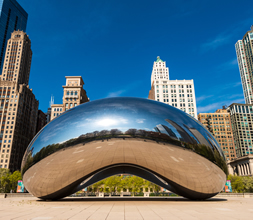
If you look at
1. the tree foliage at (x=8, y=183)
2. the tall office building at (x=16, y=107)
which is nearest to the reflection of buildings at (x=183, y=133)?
the tree foliage at (x=8, y=183)

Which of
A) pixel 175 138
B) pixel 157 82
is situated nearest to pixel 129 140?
pixel 175 138

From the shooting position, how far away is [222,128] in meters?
143

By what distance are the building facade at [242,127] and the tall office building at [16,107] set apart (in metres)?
128

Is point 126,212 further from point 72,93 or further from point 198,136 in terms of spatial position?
point 72,93

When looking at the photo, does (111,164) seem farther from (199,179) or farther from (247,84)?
(247,84)

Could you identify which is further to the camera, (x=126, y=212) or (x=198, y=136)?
(x=198, y=136)

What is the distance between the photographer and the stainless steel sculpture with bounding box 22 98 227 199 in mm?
9969

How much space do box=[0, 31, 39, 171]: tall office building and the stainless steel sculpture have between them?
97221 mm

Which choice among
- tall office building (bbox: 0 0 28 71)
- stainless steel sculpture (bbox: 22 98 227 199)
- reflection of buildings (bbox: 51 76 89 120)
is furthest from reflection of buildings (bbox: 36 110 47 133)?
stainless steel sculpture (bbox: 22 98 227 199)

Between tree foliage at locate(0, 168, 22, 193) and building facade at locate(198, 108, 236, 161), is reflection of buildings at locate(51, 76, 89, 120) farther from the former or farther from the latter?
building facade at locate(198, 108, 236, 161)

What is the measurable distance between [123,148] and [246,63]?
196 meters

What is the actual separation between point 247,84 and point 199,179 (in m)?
190

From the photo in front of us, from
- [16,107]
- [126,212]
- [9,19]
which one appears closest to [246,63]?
[16,107]

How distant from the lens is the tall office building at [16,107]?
98125mm
